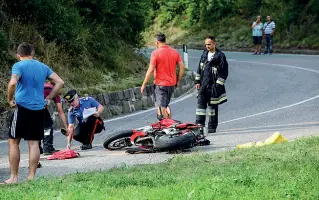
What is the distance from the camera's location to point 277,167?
9992 mm

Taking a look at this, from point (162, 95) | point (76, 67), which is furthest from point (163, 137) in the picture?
point (76, 67)

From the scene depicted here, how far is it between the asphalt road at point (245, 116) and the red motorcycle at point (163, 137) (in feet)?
0.58

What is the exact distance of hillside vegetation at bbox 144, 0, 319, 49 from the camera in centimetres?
4053

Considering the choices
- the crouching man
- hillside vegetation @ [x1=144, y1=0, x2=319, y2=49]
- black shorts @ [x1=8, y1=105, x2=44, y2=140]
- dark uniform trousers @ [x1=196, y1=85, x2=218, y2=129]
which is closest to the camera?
black shorts @ [x1=8, y1=105, x2=44, y2=140]

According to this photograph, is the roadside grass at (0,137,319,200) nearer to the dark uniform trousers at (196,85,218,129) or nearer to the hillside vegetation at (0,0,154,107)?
the dark uniform trousers at (196,85,218,129)

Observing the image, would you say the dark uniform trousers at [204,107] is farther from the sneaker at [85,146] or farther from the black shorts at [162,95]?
the sneaker at [85,146]

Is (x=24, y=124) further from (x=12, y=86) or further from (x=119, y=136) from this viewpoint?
(x=119, y=136)

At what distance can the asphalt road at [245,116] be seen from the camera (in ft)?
41.2

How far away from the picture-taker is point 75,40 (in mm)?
22625

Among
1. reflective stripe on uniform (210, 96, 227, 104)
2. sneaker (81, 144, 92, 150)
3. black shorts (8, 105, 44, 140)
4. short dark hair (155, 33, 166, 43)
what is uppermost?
short dark hair (155, 33, 166, 43)

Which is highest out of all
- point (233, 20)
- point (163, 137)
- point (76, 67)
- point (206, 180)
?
point (206, 180)

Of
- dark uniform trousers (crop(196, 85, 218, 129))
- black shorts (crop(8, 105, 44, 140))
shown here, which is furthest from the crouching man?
black shorts (crop(8, 105, 44, 140))

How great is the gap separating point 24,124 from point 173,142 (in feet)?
9.71

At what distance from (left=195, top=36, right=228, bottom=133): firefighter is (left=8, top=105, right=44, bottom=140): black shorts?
193 inches
